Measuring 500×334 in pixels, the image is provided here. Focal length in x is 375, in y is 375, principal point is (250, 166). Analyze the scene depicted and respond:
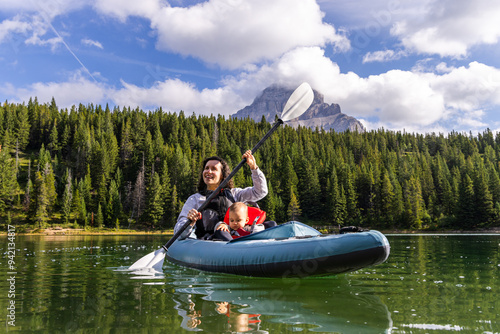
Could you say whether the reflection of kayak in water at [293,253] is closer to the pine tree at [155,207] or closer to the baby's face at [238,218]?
the baby's face at [238,218]

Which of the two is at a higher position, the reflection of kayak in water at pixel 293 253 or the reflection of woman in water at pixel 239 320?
the reflection of kayak in water at pixel 293 253

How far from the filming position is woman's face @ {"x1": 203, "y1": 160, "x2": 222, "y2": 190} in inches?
364

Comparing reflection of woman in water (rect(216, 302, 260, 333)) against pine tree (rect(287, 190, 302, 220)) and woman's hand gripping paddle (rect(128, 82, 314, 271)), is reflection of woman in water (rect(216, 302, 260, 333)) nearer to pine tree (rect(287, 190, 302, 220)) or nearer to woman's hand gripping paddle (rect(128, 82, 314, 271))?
woman's hand gripping paddle (rect(128, 82, 314, 271))

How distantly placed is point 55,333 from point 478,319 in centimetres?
430

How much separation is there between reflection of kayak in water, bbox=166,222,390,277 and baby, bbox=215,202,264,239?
0.62 metres

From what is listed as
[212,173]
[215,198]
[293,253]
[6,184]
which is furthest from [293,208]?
[293,253]

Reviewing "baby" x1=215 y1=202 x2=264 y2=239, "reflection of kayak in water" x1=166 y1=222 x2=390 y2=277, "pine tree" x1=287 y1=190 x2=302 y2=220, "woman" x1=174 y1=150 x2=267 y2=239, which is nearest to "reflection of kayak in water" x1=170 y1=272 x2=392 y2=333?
"reflection of kayak in water" x1=166 y1=222 x2=390 y2=277

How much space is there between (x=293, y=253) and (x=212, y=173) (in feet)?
13.6

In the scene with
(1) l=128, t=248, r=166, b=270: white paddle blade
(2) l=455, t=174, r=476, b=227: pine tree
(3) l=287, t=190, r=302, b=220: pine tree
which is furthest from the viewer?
(3) l=287, t=190, r=302, b=220: pine tree

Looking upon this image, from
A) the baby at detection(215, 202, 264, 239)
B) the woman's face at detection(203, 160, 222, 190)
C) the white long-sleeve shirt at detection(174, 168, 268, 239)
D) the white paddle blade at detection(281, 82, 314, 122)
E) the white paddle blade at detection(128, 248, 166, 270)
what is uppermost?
the white paddle blade at detection(281, 82, 314, 122)

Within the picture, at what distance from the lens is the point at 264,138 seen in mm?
9469

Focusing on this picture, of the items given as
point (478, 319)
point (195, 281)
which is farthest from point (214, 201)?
point (478, 319)

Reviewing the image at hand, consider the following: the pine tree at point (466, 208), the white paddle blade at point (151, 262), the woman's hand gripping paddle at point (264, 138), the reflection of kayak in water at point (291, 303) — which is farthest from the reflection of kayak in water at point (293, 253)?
the pine tree at point (466, 208)

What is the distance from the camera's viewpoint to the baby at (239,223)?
755cm
